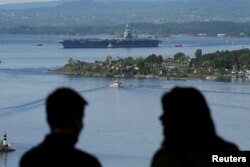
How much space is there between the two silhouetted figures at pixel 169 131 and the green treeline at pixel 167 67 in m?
16.7

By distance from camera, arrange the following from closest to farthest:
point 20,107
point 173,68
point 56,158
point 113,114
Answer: point 56,158
point 113,114
point 20,107
point 173,68

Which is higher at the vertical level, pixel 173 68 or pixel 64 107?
pixel 64 107

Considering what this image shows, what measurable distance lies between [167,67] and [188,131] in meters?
18.7

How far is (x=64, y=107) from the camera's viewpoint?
1.01 metres

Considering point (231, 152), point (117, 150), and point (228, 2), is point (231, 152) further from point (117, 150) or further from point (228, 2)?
point (228, 2)

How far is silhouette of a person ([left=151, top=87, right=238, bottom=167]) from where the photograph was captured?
1.00 metres

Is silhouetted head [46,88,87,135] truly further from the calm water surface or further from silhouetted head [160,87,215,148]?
the calm water surface

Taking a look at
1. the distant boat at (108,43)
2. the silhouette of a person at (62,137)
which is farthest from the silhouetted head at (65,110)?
the distant boat at (108,43)

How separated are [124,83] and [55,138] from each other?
15.3 meters

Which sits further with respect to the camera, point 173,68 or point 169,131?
point 173,68

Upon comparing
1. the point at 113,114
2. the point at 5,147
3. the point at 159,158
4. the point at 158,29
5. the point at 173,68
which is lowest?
the point at 158,29

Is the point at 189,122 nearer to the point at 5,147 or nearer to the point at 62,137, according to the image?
the point at 62,137

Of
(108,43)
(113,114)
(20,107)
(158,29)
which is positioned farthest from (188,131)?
(158,29)

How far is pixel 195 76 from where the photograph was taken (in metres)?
18.1
